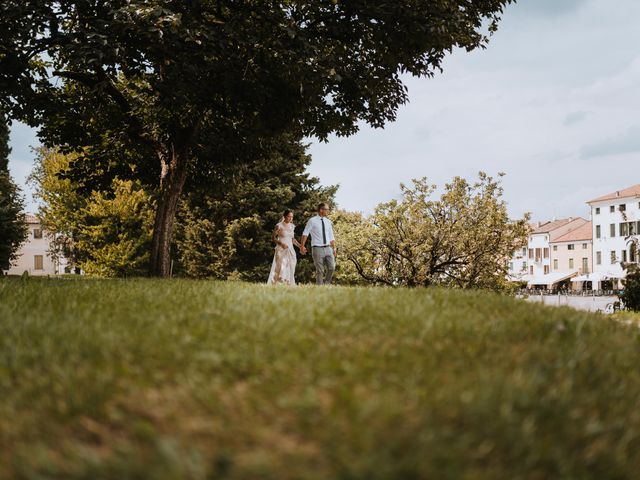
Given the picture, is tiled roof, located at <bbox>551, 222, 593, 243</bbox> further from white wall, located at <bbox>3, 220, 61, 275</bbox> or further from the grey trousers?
the grey trousers

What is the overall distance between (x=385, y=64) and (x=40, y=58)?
11.6 metres

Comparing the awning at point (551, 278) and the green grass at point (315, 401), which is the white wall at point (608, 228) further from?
the green grass at point (315, 401)

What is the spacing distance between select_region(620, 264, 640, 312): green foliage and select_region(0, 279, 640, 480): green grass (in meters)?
14.9

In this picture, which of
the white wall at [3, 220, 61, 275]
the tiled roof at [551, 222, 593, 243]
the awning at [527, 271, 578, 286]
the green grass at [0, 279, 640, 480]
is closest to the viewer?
the green grass at [0, 279, 640, 480]

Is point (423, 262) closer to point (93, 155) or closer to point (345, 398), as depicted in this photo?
point (93, 155)

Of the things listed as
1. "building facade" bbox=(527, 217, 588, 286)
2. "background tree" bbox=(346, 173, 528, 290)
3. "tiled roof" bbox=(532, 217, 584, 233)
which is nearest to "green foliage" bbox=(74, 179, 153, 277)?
"background tree" bbox=(346, 173, 528, 290)

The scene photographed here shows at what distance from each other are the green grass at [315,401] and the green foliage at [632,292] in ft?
48.8

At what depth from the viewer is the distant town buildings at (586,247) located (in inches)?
3014

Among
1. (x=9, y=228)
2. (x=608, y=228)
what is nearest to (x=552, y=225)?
(x=608, y=228)

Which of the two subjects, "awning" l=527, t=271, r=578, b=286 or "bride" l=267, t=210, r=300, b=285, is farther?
"awning" l=527, t=271, r=578, b=286

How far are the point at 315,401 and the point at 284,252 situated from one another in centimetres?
1384

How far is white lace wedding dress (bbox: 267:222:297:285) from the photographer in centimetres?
1653

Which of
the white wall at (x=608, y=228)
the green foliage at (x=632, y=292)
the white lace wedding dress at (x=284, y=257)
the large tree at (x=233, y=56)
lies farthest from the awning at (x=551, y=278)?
the white lace wedding dress at (x=284, y=257)

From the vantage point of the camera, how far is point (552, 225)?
98312mm
